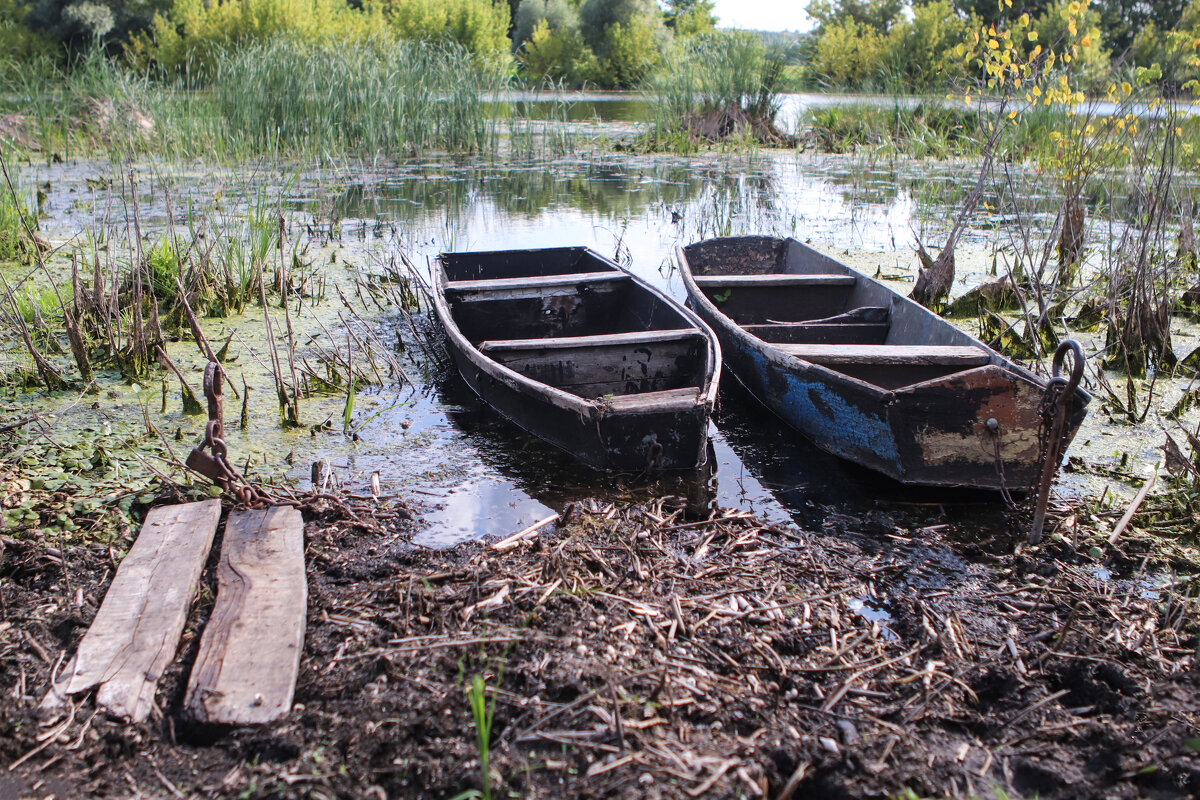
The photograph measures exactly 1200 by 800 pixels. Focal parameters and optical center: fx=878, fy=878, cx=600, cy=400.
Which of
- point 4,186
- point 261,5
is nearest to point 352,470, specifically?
point 4,186

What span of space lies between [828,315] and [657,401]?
2.71 meters

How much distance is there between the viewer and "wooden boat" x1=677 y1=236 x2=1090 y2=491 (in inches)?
146

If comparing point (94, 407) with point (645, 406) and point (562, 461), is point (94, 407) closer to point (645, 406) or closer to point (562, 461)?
point (562, 461)

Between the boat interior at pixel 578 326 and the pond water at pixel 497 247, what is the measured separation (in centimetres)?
41

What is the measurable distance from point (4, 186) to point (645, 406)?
22.4 feet

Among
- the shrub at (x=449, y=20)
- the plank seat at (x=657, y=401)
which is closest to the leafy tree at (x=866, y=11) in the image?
the shrub at (x=449, y=20)

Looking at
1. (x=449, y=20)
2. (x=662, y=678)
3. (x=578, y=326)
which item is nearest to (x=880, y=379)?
(x=578, y=326)

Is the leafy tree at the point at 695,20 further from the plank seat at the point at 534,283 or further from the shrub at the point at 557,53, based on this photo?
the plank seat at the point at 534,283

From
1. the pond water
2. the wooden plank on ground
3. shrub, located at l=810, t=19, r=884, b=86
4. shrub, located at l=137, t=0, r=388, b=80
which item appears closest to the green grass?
the pond water

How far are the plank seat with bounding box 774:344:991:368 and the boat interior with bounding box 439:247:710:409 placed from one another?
1.92ft

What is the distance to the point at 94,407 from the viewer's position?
4.59m

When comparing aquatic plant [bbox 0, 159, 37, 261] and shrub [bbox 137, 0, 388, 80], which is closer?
aquatic plant [bbox 0, 159, 37, 261]

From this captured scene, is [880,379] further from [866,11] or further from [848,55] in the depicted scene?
[866,11]

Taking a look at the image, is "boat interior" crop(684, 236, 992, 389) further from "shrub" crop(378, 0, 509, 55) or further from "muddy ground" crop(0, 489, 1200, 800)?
"shrub" crop(378, 0, 509, 55)
